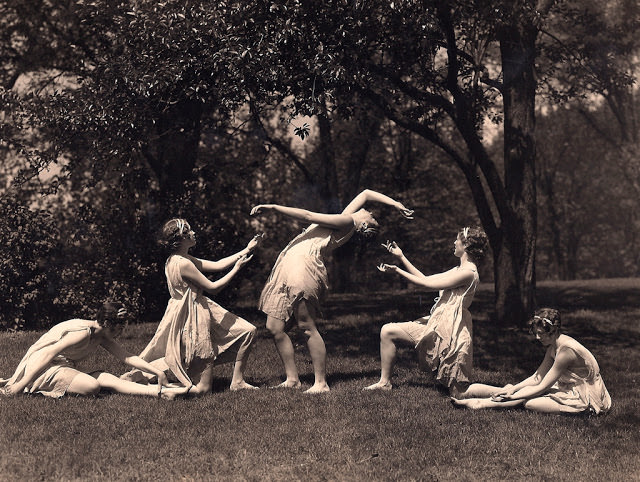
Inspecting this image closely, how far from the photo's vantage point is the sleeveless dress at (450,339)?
8047 mm

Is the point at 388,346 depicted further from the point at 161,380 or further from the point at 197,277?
the point at 161,380

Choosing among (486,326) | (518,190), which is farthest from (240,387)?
(518,190)

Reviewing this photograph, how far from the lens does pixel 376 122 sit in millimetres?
25594

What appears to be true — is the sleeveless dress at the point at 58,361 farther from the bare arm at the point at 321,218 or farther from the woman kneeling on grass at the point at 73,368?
the bare arm at the point at 321,218

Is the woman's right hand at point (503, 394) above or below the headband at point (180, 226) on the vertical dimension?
below

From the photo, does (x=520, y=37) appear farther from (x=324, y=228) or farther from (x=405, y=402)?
(x=405, y=402)

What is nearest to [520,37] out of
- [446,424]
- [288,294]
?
[288,294]

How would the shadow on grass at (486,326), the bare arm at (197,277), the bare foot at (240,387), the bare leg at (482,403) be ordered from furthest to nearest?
the shadow on grass at (486,326), the bare foot at (240,387), the bare arm at (197,277), the bare leg at (482,403)

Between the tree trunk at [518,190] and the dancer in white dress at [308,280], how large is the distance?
6.41 m

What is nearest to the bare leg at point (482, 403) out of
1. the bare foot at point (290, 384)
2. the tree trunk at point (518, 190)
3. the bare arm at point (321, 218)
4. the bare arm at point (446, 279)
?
the bare arm at point (446, 279)

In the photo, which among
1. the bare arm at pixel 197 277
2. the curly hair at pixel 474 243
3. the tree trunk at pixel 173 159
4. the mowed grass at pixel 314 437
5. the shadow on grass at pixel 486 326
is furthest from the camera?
the tree trunk at pixel 173 159

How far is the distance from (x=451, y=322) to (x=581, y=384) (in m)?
1.40

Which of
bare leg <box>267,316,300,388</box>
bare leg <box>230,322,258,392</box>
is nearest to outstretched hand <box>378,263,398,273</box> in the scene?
bare leg <box>267,316,300,388</box>

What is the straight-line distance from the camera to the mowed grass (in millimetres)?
6055
